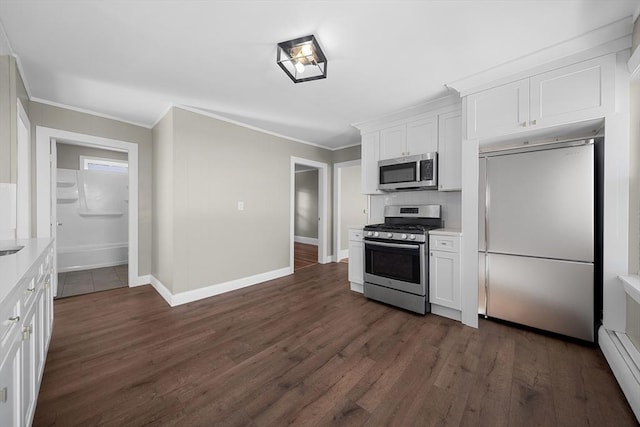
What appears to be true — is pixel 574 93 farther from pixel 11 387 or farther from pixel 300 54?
pixel 11 387

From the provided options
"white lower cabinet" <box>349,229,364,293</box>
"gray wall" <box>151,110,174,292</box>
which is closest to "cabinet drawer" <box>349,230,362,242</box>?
"white lower cabinet" <box>349,229,364,293</box>

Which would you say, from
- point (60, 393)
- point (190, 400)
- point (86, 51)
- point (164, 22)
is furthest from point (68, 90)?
point (190, 400)

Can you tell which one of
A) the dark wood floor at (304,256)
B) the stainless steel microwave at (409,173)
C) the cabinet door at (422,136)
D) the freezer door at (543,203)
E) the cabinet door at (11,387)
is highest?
the cabinet door at (422,136)

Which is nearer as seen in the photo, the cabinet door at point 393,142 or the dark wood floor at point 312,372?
the dark wood floor at point 312,372

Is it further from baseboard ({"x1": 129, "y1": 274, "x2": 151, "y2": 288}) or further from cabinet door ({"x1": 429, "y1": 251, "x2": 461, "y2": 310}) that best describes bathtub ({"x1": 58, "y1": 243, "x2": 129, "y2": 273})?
cabinet door ({"x1": 429, "y1": 251, "x2": 461, "y2": 310})

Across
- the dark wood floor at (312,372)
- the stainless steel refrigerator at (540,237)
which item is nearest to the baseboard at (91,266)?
the dark wood floor at (312,372)

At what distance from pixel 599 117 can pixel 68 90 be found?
491cm

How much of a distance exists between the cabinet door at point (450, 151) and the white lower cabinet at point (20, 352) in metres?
3.35

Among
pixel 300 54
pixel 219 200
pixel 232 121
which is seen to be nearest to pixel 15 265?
pixel 300 54

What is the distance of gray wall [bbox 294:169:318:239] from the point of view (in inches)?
297

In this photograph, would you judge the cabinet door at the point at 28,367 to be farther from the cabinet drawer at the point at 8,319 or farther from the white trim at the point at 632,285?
the white trim at the point at 632,285

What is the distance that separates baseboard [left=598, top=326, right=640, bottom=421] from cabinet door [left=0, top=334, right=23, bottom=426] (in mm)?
2927

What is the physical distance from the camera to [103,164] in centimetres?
514

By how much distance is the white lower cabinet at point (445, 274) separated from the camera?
102 inches
